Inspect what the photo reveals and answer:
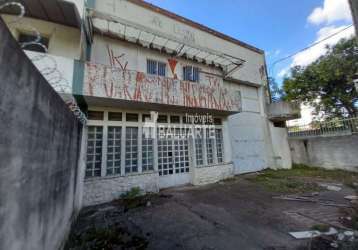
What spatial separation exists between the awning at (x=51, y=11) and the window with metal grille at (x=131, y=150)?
13.0 ft

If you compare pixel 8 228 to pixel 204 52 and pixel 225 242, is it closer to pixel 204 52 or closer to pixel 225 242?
pixel 225 242

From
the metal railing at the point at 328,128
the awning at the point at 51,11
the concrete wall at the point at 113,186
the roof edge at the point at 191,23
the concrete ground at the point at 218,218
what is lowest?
the concrete ground at the point at 218,218

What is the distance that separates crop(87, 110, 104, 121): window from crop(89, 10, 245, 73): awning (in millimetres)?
3172

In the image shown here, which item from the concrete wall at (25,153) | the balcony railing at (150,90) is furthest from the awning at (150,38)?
the concrete wall at (25,153)

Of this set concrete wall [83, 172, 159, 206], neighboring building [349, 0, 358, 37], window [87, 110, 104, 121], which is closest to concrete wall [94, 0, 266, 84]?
window [87, 110, 104, 121]

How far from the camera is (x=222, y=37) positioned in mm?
10539

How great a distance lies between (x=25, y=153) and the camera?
1.62 metres

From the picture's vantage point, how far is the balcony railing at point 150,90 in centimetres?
497

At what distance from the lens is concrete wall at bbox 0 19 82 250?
1.29 meters

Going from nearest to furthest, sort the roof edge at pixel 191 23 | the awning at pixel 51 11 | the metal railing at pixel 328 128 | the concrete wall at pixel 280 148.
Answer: the awning at pixel 51 11 → the roof edge at pixel 191 23 → the metal railing at pixel 328 128 → the concrete wall at pixel 280 148

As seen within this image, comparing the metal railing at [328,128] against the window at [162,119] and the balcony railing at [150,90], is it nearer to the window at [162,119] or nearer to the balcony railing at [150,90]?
the balcony railing at [150,90]

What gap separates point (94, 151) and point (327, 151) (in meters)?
13.0

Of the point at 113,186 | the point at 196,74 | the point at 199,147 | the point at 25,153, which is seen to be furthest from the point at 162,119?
the point at 25,153

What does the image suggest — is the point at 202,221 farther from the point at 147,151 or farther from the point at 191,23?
the point at 191,23
